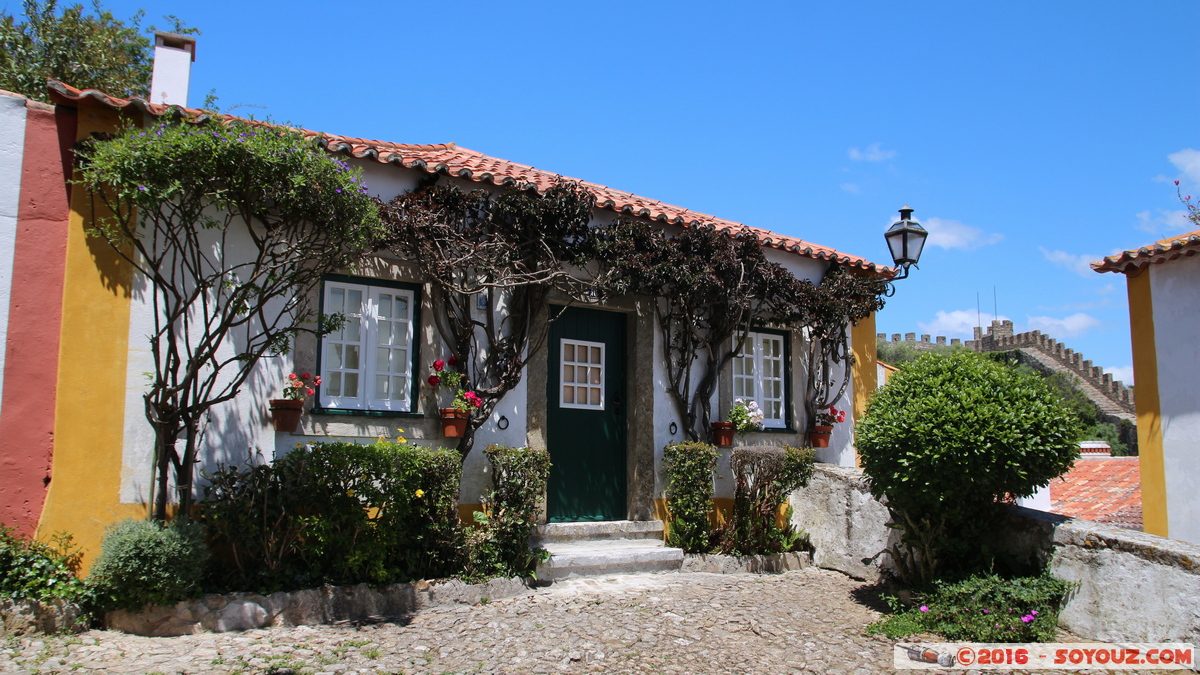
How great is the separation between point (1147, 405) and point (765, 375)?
14.6 ft

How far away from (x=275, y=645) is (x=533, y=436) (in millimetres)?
3273

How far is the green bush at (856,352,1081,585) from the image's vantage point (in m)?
5.94

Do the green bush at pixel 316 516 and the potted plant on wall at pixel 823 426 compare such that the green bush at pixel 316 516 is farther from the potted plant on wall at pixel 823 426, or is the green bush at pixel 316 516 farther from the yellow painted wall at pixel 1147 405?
the yellow painted wall at pixel 1147 405

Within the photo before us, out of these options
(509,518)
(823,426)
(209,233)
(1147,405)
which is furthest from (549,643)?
(1147,405)

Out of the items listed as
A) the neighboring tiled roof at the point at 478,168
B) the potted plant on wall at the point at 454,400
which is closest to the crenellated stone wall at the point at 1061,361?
the neighboring tiled roof at the point at 478,168

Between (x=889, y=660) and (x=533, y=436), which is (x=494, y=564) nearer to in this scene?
(x=533, y=436)

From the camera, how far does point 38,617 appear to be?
503 centimetres

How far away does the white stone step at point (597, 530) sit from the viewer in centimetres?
759

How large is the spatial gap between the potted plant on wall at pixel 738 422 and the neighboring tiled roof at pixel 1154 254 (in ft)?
14.8

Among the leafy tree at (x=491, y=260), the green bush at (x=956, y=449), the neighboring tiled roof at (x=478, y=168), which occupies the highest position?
the neighboring tiled roof at (x=478, y=168)

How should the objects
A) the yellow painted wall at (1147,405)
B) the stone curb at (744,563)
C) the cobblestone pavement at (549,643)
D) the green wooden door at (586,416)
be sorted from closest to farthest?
the cobblestone pavement at (549,643)
the stone curb at (744,563)
the green wooden door at (586,416)
the yellow painted wall at (1147,405)

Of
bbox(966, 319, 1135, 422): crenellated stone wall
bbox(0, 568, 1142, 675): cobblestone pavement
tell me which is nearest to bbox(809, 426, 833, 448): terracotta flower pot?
bbox(0, 568, 1142, 675): cobblestone pavement

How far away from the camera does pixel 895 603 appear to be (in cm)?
640

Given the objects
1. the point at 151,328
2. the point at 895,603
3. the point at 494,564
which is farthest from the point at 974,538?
the point at 151,328
